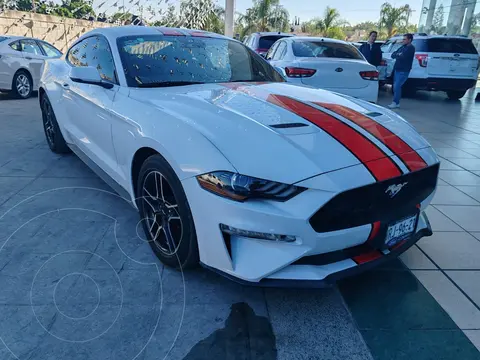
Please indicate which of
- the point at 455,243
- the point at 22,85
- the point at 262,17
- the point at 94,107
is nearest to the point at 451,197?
the point at 455,243

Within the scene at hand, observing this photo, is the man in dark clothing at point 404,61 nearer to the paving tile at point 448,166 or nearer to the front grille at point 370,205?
the paving tile at point 448,166

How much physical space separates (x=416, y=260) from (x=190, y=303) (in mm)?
1603

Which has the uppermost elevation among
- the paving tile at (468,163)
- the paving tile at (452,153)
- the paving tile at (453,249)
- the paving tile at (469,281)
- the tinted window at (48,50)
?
the tinted window at (48,50)

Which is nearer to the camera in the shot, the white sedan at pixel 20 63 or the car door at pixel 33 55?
the white sedan at pixel 20 63

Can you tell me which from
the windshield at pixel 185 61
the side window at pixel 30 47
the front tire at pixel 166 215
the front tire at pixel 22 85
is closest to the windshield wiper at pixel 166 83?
the windshield at pixel 185 61

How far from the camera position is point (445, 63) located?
33.2 feet

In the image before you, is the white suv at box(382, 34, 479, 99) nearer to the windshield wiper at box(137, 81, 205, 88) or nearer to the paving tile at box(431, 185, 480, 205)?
the paving tile at box(431, 185, 480, 205)

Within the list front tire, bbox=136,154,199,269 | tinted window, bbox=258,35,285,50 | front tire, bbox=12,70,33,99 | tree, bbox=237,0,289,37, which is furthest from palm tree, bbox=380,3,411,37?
front tire, bbox=136,154,199,269

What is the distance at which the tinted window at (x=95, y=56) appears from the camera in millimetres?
3143

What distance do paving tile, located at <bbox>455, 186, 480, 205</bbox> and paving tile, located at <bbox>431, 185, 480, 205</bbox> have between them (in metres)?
0.06

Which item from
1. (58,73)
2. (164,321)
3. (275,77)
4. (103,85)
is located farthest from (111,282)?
(58,73)

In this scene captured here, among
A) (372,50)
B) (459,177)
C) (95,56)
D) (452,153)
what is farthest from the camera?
(372,50)

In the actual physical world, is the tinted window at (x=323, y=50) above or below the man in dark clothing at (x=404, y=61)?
above

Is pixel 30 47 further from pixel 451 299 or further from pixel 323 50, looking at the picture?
pixel 451 299
